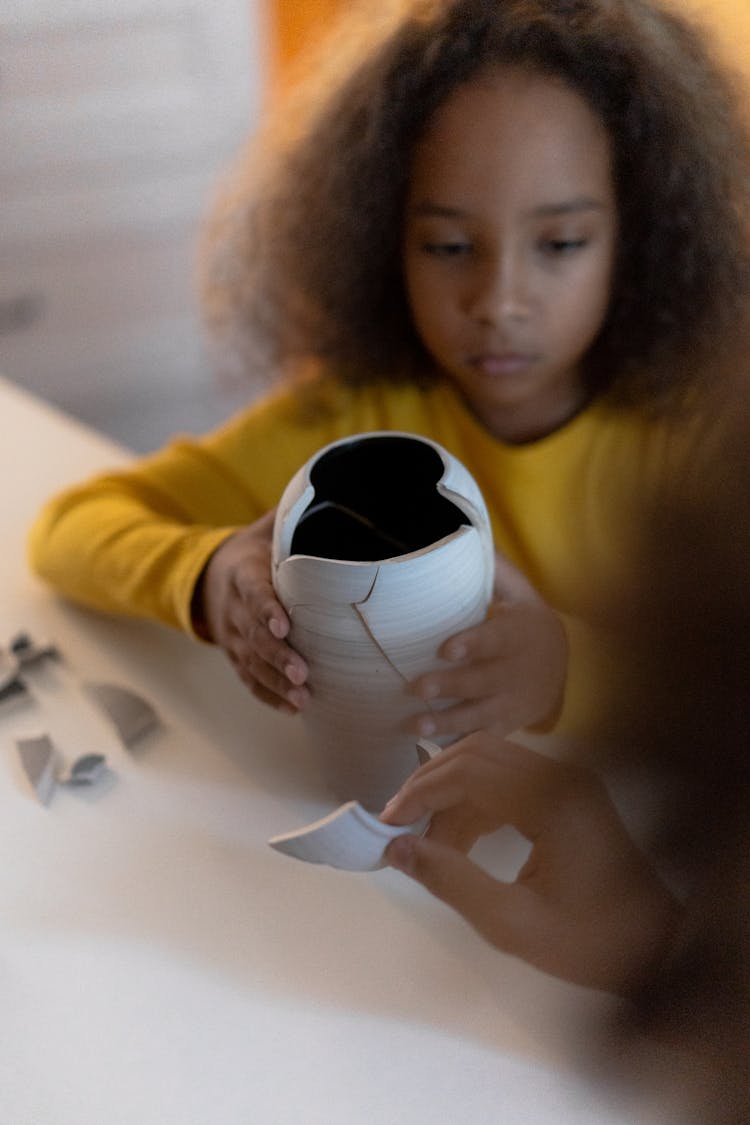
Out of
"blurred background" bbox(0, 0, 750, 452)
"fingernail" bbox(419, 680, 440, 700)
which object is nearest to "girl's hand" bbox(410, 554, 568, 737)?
"fingernail" bbox(419, 680, 440, 700)

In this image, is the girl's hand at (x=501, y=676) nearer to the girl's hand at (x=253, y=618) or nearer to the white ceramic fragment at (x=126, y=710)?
the girl's hand at (x=253, y=618)

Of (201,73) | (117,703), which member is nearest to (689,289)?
(117,703)

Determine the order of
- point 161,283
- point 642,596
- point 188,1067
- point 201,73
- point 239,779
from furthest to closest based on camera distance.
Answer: point 161,283
point 201,73
point 239,779
point 188,1067
point 642,596

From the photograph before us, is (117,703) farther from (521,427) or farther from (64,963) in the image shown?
(521,427)

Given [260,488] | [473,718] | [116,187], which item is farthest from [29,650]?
[116,187]

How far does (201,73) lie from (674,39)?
124 cm

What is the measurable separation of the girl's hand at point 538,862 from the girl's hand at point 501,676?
1 centimetres

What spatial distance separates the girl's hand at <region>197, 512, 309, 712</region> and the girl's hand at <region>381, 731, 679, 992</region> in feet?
0.21

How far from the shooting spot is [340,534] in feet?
1.45

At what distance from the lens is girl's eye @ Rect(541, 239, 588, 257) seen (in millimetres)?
505

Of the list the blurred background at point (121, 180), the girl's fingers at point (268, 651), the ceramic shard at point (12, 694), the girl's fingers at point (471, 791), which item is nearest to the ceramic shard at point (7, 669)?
the ceramic shard at point (12, 694)

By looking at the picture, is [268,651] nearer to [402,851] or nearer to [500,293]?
[402,851]

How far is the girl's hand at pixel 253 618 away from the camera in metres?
0.40

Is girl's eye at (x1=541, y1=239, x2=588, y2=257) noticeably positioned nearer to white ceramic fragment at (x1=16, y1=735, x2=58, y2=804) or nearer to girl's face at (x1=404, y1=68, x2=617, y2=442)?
girl's face at (x1=404, y1=68, x2=617, y2=442)
